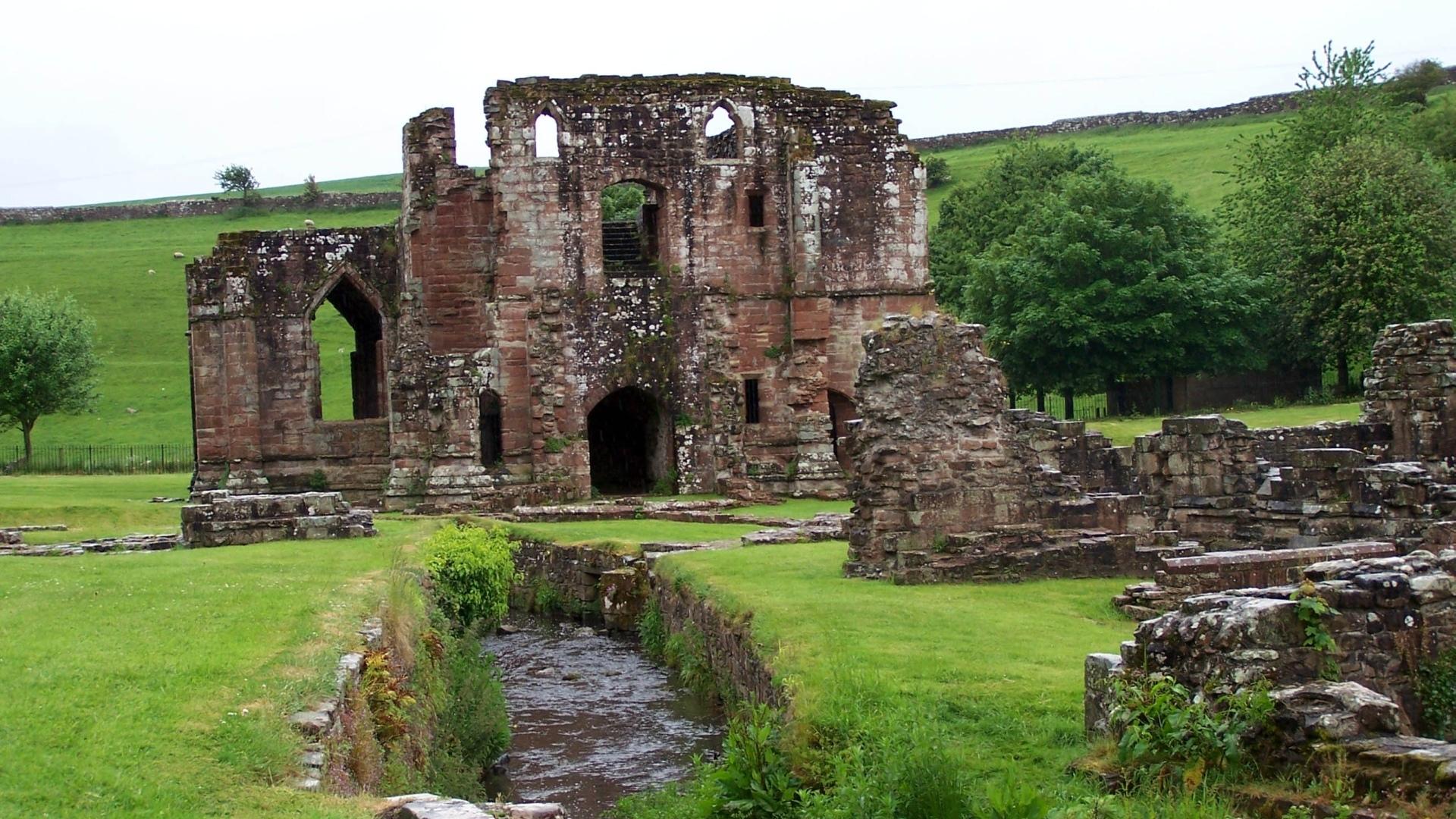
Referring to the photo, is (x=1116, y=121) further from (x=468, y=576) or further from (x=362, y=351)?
(x=468, y=576)

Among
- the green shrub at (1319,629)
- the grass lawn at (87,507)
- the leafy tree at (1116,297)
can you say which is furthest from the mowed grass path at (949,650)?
the leafy tree at (1116,297)

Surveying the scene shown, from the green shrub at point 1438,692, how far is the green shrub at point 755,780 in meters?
3.71

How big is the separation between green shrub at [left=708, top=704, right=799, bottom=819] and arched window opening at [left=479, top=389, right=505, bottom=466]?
89.0 feet

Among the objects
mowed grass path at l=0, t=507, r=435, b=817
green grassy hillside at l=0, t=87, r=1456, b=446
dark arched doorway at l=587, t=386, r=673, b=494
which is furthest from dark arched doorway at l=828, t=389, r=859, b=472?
green grassy hillside at l=0, t=87, r=1456, b=446

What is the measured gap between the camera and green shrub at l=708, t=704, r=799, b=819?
10.3 metres

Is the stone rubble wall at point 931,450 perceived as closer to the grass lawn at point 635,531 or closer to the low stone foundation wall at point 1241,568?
the low stone foundation wall at point 1241,568

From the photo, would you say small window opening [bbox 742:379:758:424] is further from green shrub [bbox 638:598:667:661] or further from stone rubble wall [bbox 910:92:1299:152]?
stone rubble wall [bbox 910:92:1299:152]

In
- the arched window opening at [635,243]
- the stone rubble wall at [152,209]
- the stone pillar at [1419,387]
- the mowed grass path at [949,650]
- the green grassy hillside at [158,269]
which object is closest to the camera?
the mowed grass path at [949,650]

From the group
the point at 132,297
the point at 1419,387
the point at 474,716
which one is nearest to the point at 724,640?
the point at 474,716

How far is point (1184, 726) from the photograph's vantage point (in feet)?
29.2

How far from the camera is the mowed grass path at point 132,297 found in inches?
2344

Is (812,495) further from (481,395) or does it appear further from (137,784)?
(137,784)

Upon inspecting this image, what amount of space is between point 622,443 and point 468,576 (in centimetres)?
2081

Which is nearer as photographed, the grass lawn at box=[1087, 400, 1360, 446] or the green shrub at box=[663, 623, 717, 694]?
the green shrub at box=[663, 623, 717, 694]
